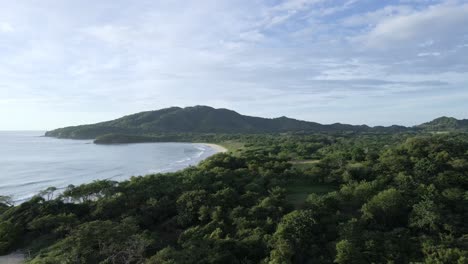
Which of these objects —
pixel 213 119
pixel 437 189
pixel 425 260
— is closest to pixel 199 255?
pixel 425 260

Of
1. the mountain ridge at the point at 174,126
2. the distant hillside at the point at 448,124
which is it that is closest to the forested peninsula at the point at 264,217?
the mountain ridge at the point at 174,126

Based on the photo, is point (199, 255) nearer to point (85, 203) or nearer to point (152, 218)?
point (152, 218)

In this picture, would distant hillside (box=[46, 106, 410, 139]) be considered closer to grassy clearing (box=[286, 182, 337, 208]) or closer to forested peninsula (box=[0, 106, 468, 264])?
forested peninsula (box=[0, 106, 468, 264])

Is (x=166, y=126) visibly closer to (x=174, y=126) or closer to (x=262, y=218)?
(x=174, y=126)

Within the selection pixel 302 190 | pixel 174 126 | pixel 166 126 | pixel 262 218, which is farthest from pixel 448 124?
pixel 262 218

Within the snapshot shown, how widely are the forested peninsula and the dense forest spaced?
63 millimetres

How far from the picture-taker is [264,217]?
66.3 ft

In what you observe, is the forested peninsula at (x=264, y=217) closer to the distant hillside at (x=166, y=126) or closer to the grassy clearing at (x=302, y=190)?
the grassy clearing at (x=302, y=190)

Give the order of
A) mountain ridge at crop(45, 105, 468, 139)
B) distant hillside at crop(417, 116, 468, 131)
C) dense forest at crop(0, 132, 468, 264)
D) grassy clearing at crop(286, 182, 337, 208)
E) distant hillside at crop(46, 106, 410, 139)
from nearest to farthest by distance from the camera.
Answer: dense forest at crop(0, 132, 468, 264), grassy clearing at crop(286, 182, 337, 208), distant hillside at crop(417, 116, 468, 131), distant hillside at crop(46, 106, 410, 139), mountain ridge at crop(45, 105, 468, 139)

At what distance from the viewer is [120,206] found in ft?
78.9

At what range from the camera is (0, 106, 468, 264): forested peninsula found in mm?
16562

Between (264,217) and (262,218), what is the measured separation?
0.43ft

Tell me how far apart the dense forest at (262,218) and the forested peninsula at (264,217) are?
0.21ft

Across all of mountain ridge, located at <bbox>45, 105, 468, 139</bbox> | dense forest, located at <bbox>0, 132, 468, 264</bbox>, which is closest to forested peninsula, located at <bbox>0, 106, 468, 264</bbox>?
dense forest, located at <bbox>0, 132, 468, 264</bbox>
